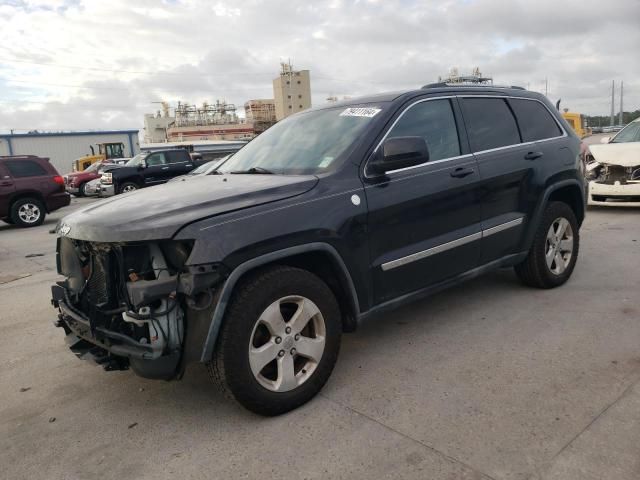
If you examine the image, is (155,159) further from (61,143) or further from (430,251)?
(61,143)

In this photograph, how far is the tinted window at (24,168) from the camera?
12.6 metres

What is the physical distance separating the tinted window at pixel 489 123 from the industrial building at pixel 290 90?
4185 inches

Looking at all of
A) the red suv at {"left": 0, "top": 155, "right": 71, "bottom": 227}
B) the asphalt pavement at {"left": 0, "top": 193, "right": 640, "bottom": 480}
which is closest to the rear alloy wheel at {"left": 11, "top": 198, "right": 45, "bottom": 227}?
the red suv at {"left": 0, "top": 155, "right": 71, "bottom": 227}

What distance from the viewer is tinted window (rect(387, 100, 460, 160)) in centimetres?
365

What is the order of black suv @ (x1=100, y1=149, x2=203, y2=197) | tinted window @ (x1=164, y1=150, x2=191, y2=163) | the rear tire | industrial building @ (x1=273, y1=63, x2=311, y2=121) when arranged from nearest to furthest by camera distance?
the rear tire → black suv @ (x1=100, y1=149, x2=203, y2=197) → tinted window @ (x1=164, y1=150, x2=191, y2=163) → industrial building @ (x1=273, y1=63, x2=311, y2=121)

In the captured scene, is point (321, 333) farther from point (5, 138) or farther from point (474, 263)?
point (5, 138)

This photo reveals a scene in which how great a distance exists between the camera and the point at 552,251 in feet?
15.4

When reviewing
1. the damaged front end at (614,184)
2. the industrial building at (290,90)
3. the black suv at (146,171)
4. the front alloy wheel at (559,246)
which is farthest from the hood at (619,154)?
the industrial building at (290,90)

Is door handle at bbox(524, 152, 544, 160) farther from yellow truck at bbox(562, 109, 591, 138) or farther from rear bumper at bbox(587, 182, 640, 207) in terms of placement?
yellow truck at bbox(562, 109, 591, 138)

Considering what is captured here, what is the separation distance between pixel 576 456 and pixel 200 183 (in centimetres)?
265

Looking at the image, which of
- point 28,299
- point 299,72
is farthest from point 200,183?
point 299,72

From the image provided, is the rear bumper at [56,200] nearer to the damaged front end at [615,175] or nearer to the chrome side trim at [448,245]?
the damaged front end at [615,175]

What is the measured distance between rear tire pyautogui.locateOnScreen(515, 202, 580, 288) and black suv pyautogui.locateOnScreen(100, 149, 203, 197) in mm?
15898

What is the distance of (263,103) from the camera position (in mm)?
117188
